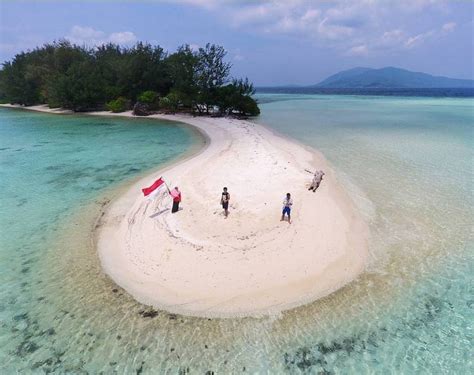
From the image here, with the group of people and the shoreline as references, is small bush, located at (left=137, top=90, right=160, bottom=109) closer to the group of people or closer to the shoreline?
the shoreline

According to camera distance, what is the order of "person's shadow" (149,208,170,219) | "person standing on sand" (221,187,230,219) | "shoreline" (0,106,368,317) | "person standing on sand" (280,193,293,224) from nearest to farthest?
"shoreline" (0,106,368,317) → "person standing on sand" (280,193,293,224) → "person standing on sand" (221,187,230,219) → "person's shadow" (149,208,170,219)

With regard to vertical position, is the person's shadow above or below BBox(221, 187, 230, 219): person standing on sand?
below

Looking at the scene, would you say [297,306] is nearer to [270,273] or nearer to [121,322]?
[270,273]

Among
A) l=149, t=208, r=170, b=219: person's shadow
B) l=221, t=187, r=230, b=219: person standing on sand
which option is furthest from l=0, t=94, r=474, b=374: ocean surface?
l=221, t=187, r=230, b=219: person standing on sand

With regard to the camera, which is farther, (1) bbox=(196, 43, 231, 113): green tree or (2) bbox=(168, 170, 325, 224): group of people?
(1) bbox=(196, 43, 231, 113): green tree

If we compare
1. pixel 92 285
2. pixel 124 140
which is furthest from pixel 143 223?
pixel 124 140

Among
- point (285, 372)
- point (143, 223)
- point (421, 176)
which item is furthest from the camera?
point (421, 176)

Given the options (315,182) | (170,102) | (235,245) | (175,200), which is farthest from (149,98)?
(235,245)

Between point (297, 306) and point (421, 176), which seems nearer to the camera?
point (297, 306)
